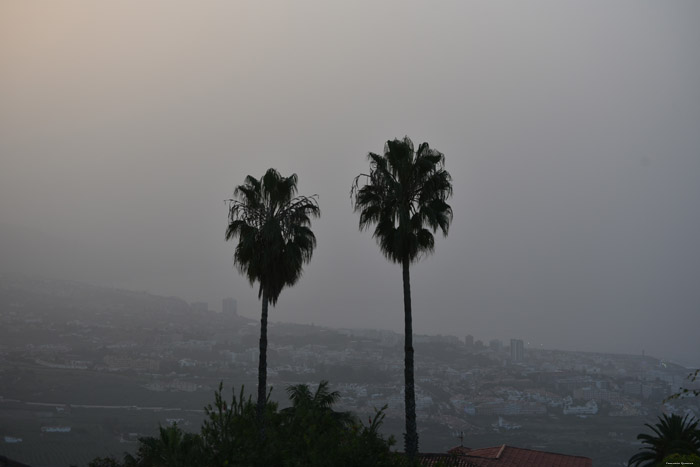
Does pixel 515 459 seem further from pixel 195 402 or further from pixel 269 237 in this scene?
pixel 195 402

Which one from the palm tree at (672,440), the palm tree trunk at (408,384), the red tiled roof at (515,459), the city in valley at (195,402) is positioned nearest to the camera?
the palm tree trunk at (408,384)

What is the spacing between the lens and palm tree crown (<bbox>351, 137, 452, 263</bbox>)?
23.9 meters

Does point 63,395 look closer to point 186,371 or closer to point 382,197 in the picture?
point 186,371

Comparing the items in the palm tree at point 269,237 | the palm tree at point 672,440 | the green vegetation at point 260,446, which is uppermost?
the palm tree at point 269,237

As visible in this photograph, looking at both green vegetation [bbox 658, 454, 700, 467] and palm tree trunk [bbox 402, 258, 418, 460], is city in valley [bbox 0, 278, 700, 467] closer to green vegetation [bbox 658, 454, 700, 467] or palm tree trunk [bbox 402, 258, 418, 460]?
palm tree trunk [bbox 402, 258, 418, 460]

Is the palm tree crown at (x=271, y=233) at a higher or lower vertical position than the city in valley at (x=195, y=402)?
higher

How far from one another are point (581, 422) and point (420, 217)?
150 m

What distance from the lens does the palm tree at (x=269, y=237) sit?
83.6ft

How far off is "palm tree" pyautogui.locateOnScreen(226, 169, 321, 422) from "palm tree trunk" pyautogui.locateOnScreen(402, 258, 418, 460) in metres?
4.47

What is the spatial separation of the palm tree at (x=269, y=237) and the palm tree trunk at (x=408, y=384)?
4469 millimetres

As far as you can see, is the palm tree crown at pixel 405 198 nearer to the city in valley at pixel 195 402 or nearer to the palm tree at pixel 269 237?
the palm tree at pixel 269 237

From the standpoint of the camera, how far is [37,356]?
170 m

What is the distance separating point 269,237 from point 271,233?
0.58 ft

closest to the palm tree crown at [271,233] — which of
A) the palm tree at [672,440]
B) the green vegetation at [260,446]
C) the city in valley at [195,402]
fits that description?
the green vegetation at [260,446]
